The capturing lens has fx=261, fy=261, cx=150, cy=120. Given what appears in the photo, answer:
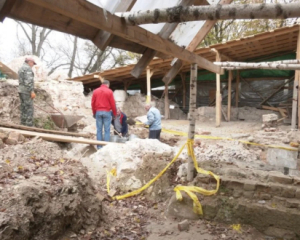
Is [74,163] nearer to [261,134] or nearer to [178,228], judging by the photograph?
[178,228]

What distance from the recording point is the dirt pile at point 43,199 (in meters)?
2.47

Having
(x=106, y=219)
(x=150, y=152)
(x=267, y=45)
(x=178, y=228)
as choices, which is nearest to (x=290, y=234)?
(x=178, y=228)

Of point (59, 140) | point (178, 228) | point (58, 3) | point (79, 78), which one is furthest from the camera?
point (79, 78)

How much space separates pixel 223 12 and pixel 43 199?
2.56 metres

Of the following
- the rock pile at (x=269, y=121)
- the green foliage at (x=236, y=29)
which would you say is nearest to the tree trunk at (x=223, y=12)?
the rock pile at (x=269, y=121)

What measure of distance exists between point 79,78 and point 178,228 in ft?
40.6

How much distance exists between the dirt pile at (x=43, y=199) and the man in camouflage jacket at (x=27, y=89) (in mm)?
2646

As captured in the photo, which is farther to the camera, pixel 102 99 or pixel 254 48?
pixel 254 48

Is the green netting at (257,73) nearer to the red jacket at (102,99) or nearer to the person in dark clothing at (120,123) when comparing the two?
the person in dark clothing at (120,123)

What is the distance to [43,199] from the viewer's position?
9.34 ft

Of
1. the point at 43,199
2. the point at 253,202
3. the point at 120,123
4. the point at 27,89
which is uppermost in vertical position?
the point at 27,89

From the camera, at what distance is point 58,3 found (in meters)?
1.87

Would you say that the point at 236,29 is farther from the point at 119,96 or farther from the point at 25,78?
the point at 25,78

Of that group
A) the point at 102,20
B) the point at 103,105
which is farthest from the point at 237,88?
the point at 102,20
